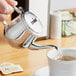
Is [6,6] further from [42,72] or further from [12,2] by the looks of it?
[42,72]

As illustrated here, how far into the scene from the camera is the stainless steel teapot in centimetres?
78

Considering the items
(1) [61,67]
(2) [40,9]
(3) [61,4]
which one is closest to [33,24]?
(1) [61,67]

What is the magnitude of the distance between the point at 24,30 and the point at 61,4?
0.55 meters

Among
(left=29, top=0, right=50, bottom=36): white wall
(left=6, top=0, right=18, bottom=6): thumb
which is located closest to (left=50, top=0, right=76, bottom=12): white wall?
(left=29, top=0, right=50, bottom=36): white wall

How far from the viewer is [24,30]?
783mm

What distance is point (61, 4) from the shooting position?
1290 mm

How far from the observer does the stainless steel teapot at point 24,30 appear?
2.55ft

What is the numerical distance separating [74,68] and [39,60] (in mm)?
280

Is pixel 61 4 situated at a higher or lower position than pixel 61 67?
higher

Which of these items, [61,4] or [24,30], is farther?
[61,4]

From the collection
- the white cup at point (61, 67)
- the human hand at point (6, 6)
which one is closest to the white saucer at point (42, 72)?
the white cup at point (61, 67)

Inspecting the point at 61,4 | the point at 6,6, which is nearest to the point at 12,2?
the point at 6,6

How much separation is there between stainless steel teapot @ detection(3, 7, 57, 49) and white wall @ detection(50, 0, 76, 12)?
47cm

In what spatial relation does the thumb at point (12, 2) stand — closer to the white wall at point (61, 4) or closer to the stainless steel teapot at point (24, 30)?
the stainless steel teapot at point (24, 30)
